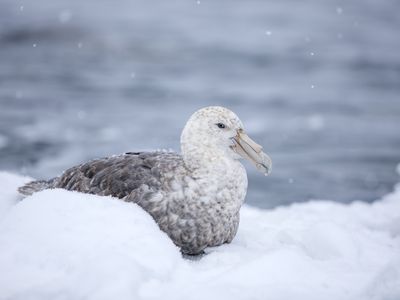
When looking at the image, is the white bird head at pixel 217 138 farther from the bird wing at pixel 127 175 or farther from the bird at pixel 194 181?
the bird wing at pixel 127 175

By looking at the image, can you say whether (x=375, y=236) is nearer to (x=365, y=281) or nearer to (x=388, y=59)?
(x=365, y=281)

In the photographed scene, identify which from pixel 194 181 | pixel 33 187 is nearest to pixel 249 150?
pixel 194 181

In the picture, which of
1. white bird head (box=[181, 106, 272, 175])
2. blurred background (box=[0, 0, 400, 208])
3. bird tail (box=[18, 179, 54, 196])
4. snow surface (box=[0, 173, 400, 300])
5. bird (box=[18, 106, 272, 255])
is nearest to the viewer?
snow surface (box=[0, 173, 400, 300])

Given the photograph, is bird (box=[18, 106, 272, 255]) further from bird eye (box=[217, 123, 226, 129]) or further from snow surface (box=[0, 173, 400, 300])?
snow surface (box=[0, 173, 400, 300])

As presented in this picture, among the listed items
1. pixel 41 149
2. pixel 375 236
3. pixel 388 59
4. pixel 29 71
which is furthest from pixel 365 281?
pixel 388 59

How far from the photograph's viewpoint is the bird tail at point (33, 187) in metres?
5.34

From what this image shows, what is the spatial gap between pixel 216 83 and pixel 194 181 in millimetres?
11111

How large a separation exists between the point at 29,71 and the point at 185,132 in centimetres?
1142

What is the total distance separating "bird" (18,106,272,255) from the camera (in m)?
4.50

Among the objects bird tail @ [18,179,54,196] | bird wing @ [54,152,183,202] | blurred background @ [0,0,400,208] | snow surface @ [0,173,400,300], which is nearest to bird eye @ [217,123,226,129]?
bird wing @ [54,152,183,202]

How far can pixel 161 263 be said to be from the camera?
12.8 feet

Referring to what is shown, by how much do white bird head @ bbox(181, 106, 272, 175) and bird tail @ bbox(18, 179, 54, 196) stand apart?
4.03ft

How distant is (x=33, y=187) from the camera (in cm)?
546

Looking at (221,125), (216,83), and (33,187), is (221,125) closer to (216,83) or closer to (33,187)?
(33,187)
